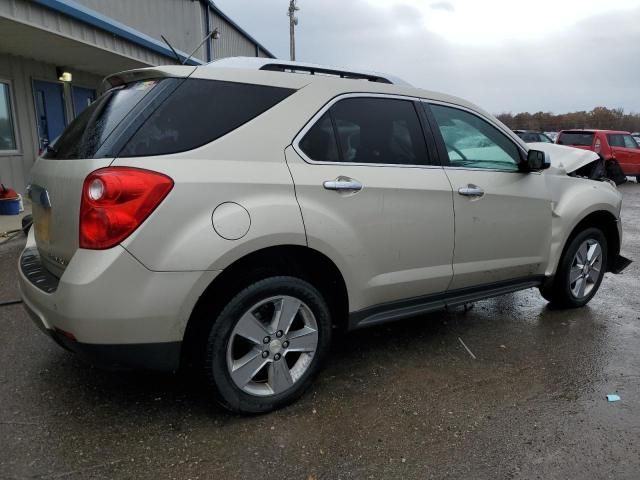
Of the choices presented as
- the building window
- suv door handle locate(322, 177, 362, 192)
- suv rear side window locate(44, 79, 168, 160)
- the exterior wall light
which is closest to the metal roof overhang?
the exterior wall light

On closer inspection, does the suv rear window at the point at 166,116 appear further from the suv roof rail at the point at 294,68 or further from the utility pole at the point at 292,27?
the utility pole at the point at 292,27

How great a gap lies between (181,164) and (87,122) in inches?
31.1

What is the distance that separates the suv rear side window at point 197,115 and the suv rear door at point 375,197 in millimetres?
301

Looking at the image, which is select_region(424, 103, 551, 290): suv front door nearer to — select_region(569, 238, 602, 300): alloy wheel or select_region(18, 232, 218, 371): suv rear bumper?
select_region(569, 238, 602, 300): alloy wheel

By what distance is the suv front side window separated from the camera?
3.44m

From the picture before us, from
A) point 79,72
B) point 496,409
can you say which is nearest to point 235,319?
point 496,409

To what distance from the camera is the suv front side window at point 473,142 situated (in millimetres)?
3443

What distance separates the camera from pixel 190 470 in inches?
90.6

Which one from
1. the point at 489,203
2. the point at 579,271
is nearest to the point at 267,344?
the point at 489,203

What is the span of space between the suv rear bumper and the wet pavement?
0.45 metres

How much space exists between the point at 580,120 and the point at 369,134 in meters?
45.7

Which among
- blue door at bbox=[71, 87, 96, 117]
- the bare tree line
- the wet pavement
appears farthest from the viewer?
the bare tree line

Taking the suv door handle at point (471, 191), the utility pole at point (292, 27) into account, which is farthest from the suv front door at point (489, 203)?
the utility pole at point (292, 27)

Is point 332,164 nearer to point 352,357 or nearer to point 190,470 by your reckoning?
point 352,357
